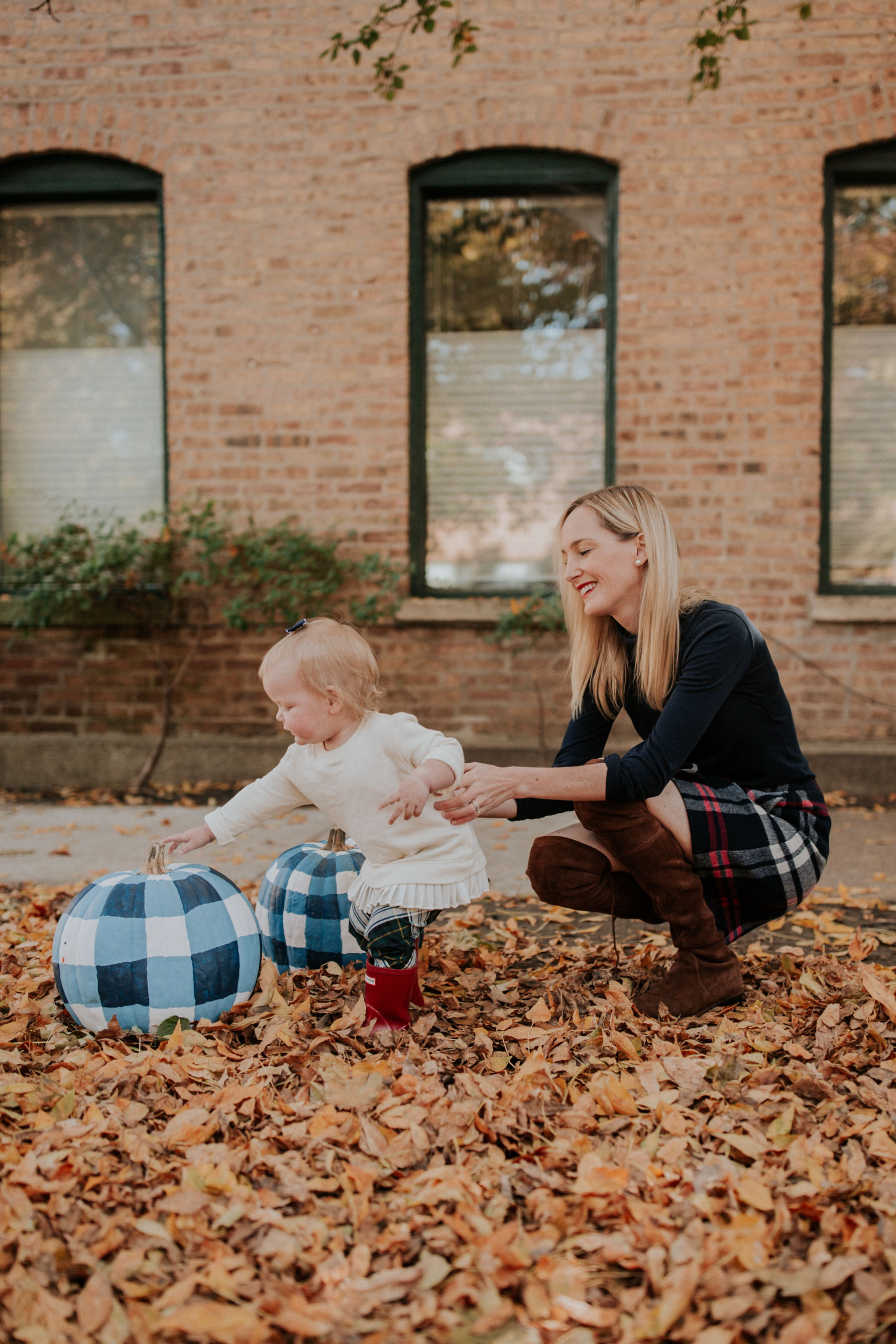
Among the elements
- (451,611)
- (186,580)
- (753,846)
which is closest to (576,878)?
(753,846)

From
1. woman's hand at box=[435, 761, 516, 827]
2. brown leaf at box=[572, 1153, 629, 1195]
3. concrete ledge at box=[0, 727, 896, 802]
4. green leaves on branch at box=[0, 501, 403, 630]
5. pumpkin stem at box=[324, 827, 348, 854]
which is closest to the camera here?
brown leaf at box=[572, 1153, 629, 1195]

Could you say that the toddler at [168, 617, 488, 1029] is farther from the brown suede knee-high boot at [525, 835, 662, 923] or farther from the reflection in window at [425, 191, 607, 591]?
the reflection in window at [425, 191, 607, 591]

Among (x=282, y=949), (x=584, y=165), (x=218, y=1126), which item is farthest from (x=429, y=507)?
(x=218, y=1126)

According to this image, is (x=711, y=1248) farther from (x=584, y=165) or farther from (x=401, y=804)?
(x=584, y=165)

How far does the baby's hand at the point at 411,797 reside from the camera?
2.23 m

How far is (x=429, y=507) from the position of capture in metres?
6.14

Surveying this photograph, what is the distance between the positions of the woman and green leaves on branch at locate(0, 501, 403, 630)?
3.05 metres

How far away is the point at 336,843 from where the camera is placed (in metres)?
2.87

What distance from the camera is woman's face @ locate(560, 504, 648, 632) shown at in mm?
2619

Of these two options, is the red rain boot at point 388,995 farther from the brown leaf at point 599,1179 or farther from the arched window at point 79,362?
the arched window at point 79,362

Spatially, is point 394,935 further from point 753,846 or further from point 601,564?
point 601,564

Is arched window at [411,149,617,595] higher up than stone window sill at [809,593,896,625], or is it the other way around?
arched window at [411,149,617,595]

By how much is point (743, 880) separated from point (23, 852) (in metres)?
3.32

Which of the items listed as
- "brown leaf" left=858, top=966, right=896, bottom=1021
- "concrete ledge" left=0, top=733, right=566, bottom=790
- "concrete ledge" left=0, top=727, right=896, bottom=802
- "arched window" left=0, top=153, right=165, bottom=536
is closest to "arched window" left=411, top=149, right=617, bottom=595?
"concrete ledge" left=0, top=727, right=896, bottom=802
